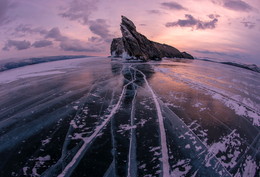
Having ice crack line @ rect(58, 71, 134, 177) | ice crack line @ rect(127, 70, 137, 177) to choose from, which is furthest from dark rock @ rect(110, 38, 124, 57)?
ice crack line @ rect(127, 70, 137, 177)

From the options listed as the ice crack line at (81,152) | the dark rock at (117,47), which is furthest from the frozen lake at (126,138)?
the dark rock at (117,47)

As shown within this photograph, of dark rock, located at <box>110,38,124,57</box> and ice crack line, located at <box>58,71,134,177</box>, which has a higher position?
dark rock, located at <box>110,38,124,57</box>

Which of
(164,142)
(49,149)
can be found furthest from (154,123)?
(49,149)

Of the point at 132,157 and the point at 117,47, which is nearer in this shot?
the point at 132,157

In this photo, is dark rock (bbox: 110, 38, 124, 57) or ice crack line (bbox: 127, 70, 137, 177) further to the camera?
dark rock (bbox: 110, 38, 124, 57)

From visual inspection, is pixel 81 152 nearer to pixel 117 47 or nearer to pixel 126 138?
pixel 126 138

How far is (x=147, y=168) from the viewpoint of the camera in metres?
2.80

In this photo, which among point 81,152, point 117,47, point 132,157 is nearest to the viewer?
point 132,157

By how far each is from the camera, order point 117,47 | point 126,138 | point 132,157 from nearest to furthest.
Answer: point 132,157 < point 126,138 < point 117,47

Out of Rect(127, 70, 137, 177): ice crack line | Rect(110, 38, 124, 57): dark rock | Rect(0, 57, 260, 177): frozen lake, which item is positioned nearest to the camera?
Rect(127, 70, 137, 177): ice crack line

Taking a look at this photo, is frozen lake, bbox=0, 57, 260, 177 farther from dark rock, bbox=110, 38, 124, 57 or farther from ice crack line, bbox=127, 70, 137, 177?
dark rock, bbox=110, 38, 124, 57

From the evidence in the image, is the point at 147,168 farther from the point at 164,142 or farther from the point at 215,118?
the point at 215,118

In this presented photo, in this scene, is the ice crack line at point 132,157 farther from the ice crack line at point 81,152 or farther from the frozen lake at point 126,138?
the ice crack line at point 81,152

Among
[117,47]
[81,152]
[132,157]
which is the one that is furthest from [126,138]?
[117,47]
